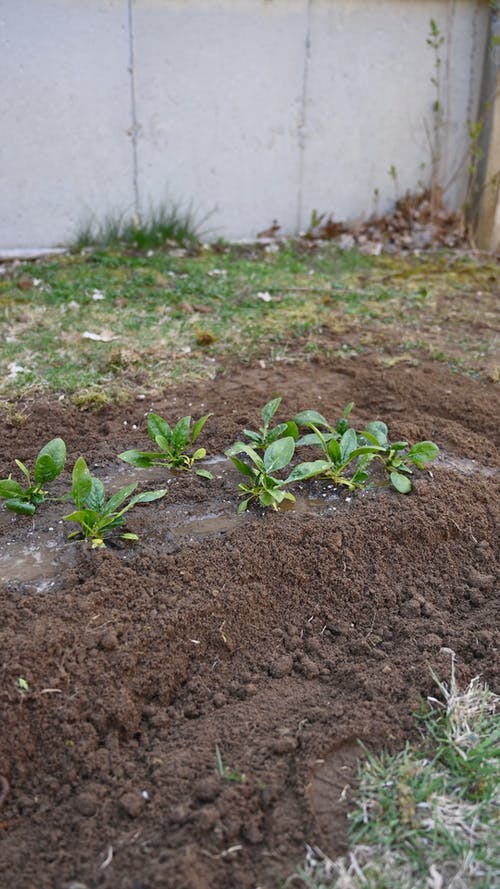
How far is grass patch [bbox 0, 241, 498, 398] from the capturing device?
13.3 ft

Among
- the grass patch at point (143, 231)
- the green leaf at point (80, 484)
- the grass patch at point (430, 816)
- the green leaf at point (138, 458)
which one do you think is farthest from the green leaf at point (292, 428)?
the grass patch at point (143, 231)

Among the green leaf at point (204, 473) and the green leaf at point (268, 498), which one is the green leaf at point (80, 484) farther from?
the green leaf at point (268, 498)

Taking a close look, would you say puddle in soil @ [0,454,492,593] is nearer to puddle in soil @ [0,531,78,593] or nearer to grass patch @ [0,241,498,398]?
puddle in soil @ [0,531,78,593]

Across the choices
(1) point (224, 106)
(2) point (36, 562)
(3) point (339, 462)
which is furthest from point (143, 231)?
(2) point (36, 562)

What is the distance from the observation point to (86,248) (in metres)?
5.93

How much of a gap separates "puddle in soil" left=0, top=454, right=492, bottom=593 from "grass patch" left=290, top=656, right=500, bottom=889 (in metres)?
0.95

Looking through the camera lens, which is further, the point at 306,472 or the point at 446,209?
the point at 446,209

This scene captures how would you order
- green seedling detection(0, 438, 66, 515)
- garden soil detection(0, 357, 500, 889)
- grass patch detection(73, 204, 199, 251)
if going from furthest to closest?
grass patch detection(73, 204, 199, 251), green seedling detection(0, 438, 66, 515), garden soil detection(0, 357, 500, 889)

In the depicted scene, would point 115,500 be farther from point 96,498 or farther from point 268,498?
point 268,498

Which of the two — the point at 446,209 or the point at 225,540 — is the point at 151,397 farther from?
the point at 446,209

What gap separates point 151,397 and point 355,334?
1468 mm

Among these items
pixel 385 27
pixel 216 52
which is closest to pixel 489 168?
pixel 385 27

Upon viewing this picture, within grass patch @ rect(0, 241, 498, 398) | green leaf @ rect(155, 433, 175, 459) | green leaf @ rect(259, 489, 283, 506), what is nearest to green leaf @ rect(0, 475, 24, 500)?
green leaf @ rect(155, 433, 175, 459)

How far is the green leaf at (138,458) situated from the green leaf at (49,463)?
0.75 ft
